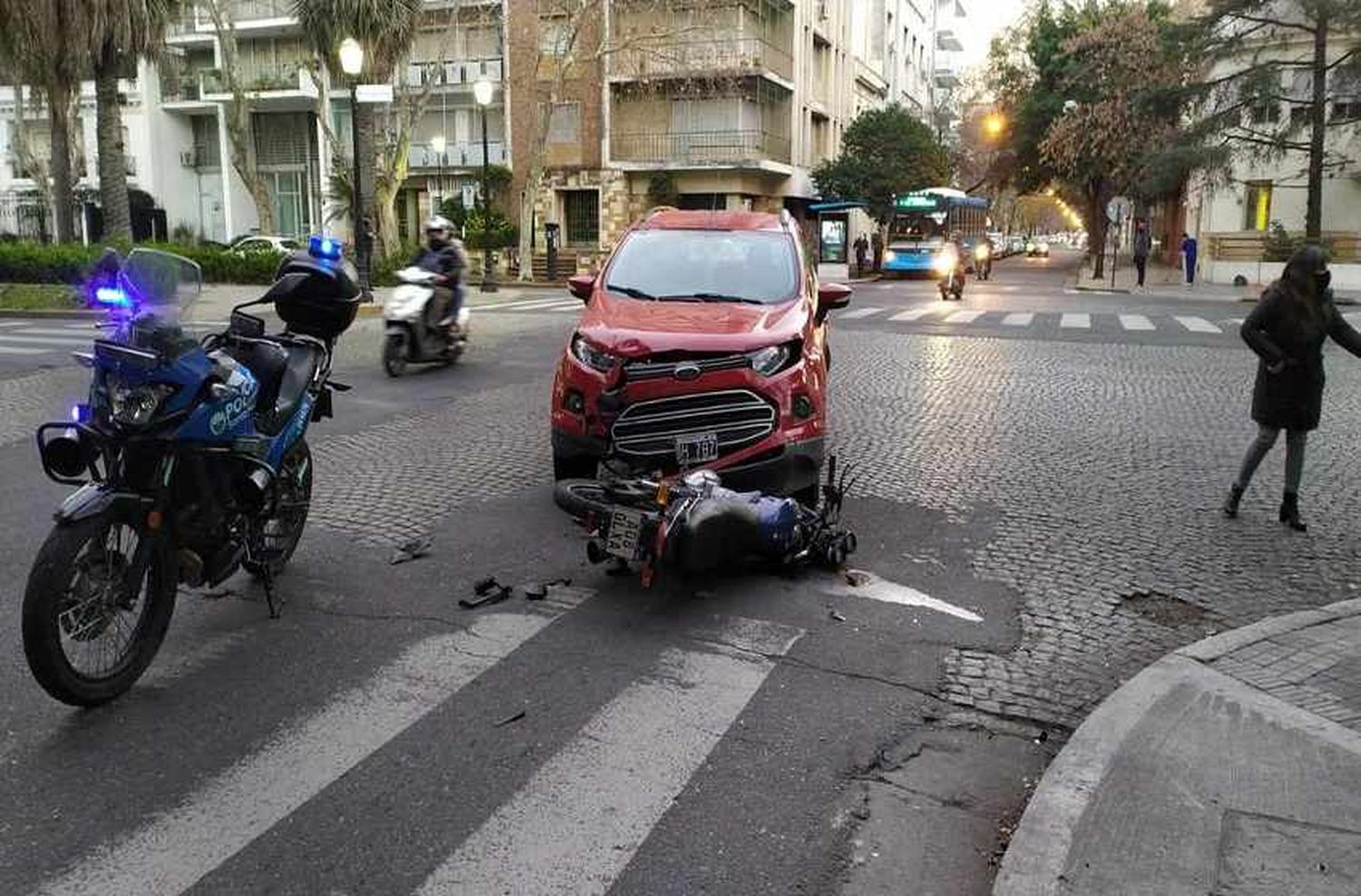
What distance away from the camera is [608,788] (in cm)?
376

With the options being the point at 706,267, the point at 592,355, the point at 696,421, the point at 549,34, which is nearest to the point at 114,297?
the point at 592,355

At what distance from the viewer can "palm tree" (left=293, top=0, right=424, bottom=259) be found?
2647 centimetres

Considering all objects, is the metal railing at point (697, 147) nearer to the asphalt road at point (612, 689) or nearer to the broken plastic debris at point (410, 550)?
the asphalt road at point (612, 689)

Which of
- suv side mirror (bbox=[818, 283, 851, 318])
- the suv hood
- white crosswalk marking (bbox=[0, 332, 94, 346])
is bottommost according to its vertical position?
white crosswalk marking (bbox=[0, 332, 94, 346])

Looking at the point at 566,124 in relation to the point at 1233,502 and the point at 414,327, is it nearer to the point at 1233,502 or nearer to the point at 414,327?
the point at 414,327

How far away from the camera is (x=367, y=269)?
2302cm

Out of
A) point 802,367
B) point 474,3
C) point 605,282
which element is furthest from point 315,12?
point 802,367

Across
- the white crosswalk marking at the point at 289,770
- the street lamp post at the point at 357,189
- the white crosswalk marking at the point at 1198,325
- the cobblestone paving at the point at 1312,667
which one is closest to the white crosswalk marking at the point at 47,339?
the street lamp post at the point at 357,189

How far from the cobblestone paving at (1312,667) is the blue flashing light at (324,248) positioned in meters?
4.50

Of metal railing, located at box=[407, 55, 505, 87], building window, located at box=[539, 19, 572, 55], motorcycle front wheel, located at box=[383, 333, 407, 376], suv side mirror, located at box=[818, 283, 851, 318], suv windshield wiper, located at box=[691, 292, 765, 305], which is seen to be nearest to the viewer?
suv windshield wiper, located at box=[691, 292, 765, 305]

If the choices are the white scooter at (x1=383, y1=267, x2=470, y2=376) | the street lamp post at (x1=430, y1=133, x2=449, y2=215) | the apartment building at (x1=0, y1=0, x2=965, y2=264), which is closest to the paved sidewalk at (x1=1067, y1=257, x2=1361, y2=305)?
the apartment building at (x1=0, y1=0, x2=965, y2=264)

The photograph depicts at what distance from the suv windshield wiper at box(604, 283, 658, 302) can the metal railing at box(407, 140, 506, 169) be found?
38185 mm

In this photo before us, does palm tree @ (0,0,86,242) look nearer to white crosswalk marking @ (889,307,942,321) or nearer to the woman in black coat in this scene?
white crosswalk marking @ (889,307,942,321)

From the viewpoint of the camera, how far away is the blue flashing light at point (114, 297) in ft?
13.9
